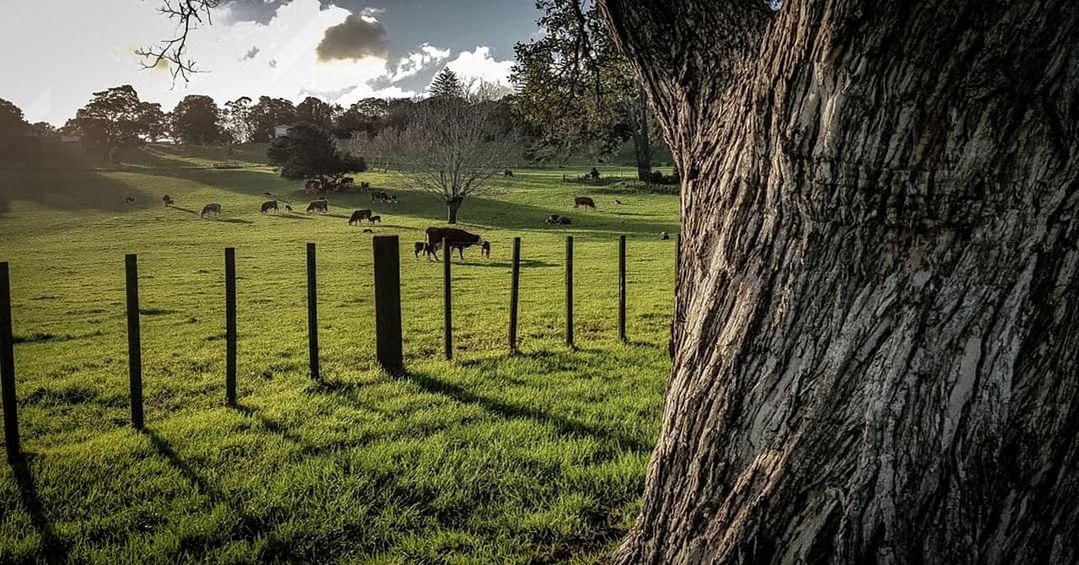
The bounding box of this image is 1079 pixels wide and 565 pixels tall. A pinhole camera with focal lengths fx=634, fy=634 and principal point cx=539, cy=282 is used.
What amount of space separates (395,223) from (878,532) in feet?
122

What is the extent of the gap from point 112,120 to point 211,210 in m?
55.2

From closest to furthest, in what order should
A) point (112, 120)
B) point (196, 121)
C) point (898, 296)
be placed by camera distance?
1. point (898, 296)
2. point (112, 120)
3. point (196, 121)

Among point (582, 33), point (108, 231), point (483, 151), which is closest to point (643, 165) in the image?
point (483, 151)

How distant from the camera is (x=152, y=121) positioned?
89.5 metres

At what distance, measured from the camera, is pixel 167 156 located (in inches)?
3233

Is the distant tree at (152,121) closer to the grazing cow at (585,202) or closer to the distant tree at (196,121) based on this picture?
the distant tree at (196,121)

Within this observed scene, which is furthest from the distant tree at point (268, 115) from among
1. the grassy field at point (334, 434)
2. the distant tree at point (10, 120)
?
the grassy field at point (334, 434)

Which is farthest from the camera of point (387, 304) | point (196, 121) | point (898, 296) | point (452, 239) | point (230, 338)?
point (196, 121)

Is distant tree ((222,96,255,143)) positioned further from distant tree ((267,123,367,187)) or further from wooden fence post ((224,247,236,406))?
wooden fence post ((224,247,236,406))

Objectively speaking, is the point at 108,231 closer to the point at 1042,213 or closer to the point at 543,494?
the point at 543,494

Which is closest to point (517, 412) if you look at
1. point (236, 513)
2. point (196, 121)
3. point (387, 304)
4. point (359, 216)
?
point (387, 304)

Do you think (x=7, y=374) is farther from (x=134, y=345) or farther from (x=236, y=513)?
(x=236, y=513)

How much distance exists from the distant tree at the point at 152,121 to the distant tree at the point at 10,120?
2422 centimetres

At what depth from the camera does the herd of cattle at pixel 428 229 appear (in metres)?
22.4
